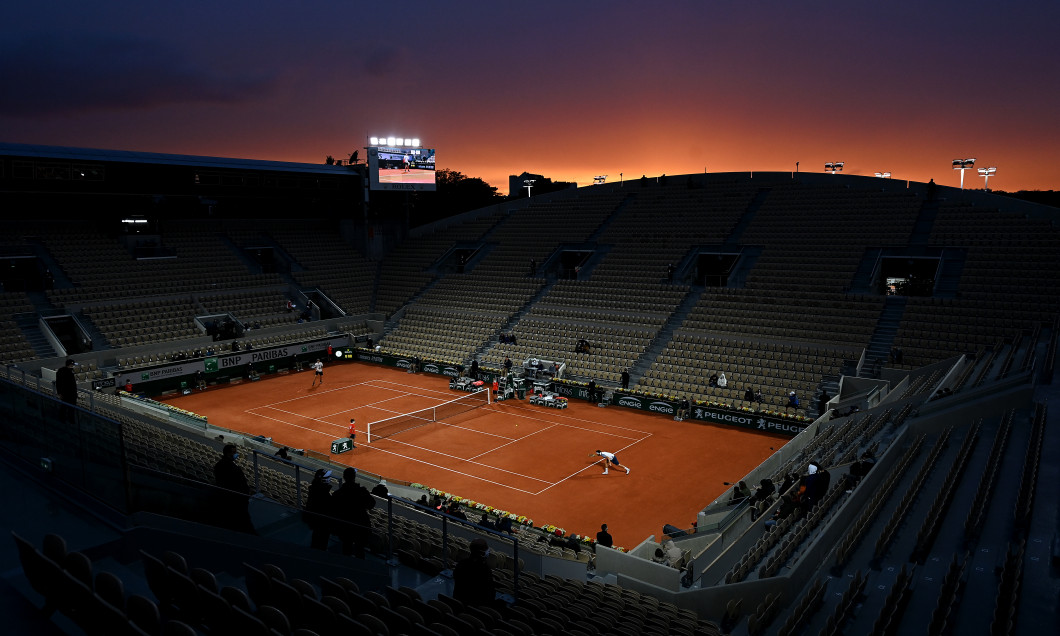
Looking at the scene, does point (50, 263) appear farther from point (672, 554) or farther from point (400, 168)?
point (672, 554)

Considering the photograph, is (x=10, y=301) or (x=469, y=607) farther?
A: (x=10, y=301)

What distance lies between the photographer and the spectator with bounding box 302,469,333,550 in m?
9.37

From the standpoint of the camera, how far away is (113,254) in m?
43.2

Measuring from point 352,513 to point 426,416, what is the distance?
875 inches

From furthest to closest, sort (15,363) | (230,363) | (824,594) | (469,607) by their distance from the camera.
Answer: (230,363) → (15,363) → (824,594) → (469,607)

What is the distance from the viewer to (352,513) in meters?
9.93

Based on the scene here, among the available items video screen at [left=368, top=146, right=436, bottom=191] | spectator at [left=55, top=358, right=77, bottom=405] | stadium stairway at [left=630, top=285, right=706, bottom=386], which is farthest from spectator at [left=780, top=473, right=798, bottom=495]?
video screen at [left=368, top=146, right=436, bottom=191]

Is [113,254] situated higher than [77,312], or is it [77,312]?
[113,254]

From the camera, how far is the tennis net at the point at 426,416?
96.6ft

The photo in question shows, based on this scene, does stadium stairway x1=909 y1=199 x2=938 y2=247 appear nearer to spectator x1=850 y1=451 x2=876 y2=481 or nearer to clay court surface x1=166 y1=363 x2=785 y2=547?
clay court surface x1=166 y1=363 x2=785 y2=547

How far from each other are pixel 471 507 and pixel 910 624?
41.0 ft

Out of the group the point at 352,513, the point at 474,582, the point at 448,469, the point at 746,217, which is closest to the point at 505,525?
the point at 448,469

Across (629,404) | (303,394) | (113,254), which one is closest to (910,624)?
(629,404)

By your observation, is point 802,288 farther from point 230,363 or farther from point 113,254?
point 113,254
